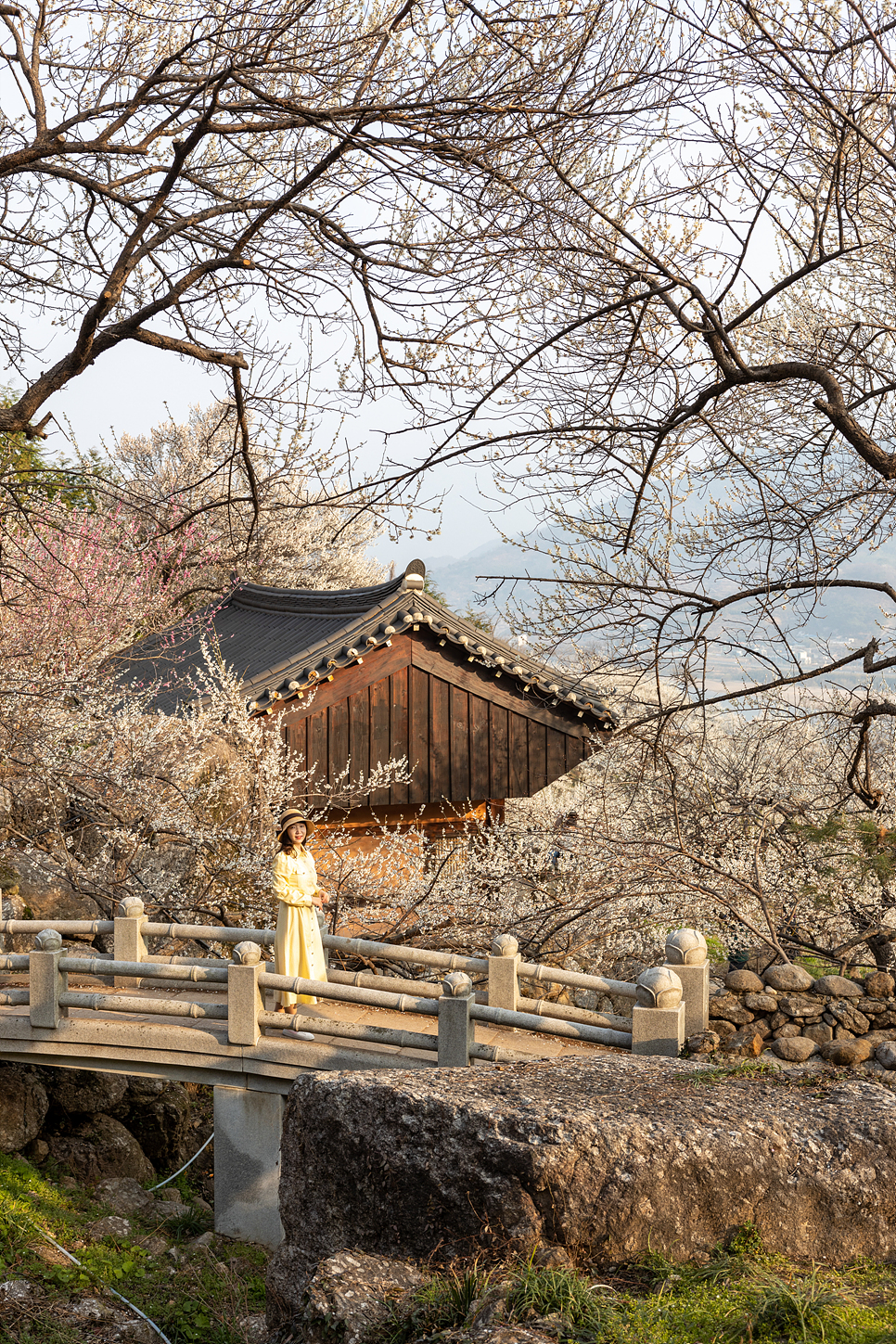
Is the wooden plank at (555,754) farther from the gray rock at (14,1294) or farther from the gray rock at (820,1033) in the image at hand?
the gray rock at (14,1294)

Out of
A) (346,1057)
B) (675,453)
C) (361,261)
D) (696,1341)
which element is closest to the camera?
(696,1341)

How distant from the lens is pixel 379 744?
45.0ft

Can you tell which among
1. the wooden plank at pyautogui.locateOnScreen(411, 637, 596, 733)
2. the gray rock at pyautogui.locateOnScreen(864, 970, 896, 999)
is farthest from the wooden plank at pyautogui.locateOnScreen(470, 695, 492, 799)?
the gray rock at pyautogui.locateOnScreen(864, 970, 896, 999)

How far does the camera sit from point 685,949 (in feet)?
24.4

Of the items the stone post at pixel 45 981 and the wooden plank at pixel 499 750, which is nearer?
the stone post at pixel 45 981

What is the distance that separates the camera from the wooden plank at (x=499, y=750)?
48.3ft

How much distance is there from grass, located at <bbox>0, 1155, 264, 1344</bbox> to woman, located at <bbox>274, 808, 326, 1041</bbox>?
177cm

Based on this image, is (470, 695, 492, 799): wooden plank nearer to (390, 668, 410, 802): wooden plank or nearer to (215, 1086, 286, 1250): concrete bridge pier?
(390, 668, 410, 802): wooden plank

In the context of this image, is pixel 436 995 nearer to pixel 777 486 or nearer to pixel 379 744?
pixel 777 486

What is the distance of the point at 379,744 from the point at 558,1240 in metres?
9.81

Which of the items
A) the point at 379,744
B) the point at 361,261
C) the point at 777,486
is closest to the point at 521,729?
the point at 379,744

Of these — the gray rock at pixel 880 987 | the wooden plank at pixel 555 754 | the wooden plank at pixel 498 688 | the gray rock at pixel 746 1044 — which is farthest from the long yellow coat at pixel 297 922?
the wooden plank at pixel 555 754

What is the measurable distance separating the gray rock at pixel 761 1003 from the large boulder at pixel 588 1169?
Result: 2.81m

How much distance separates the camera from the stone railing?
692 centimetres
